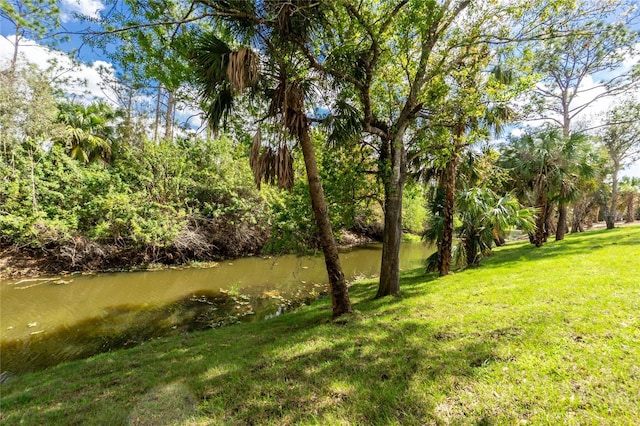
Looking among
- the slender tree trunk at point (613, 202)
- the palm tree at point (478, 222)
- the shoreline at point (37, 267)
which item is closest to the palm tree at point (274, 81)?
the palm tree at point (478, 222)

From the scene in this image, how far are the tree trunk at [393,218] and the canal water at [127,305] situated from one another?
248cm

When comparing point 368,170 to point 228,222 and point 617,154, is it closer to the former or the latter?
point 228,222

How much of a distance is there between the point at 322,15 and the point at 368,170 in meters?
3.77

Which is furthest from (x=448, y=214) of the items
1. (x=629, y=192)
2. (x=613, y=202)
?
(x=629, y=192)

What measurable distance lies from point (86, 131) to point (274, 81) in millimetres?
16236

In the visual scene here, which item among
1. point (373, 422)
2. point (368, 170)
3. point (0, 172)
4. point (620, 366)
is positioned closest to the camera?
point (373, 422)

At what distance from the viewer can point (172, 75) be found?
5.59 meters

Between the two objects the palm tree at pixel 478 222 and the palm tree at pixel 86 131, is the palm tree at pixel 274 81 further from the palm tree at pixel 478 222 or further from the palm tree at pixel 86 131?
the palm tree at pixel 86 131

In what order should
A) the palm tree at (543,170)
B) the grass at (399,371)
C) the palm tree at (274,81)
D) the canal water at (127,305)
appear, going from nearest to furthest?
the grass at (399,371)
the palm tree at (274,81)
the canal water at (127,305)
the palm tree at (543,170)

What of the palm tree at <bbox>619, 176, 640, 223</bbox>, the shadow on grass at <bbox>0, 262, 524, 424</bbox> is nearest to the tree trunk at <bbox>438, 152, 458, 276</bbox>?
the shadow on grass at <bbox>0, 262, 524, 424</bbox>

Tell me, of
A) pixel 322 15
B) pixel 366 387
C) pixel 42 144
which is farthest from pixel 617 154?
pixel 42 144

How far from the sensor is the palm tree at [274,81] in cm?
513

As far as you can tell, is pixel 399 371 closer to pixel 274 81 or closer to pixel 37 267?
pixel 274 81

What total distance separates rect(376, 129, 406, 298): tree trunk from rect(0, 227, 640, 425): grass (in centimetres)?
133
